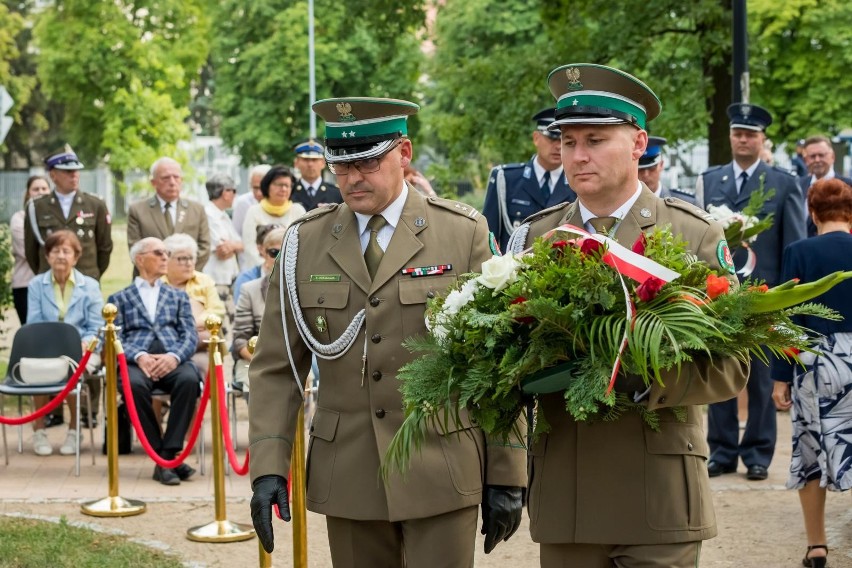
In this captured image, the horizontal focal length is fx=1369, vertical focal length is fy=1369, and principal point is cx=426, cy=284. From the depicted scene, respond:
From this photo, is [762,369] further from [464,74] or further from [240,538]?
[464,74]

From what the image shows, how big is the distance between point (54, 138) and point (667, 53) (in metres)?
49.4

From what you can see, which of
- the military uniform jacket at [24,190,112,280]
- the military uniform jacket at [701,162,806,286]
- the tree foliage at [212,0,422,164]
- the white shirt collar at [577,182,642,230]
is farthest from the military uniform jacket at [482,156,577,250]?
the tree foliage at [212,0,422,164]

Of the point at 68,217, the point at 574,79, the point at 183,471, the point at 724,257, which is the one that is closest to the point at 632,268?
the point at 724,257

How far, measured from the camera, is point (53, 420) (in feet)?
39.5

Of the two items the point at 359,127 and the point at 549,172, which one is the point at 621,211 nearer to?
the point at 359,127

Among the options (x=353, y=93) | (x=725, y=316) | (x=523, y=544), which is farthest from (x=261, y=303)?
(x=353, y=93)

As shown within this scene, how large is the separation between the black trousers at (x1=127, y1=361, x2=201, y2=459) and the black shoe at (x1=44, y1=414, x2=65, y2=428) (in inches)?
81.8

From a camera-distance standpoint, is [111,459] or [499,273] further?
[111,459]

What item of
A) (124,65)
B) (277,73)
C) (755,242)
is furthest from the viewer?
(277,73)

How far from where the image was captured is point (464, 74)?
19.2m

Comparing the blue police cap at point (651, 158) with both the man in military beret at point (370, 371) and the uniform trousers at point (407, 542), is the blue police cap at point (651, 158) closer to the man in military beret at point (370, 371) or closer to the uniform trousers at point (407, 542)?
the man in military beret at point (370, 371)

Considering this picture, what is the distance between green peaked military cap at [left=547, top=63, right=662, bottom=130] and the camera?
13.4 feet

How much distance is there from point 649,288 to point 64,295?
337 inches

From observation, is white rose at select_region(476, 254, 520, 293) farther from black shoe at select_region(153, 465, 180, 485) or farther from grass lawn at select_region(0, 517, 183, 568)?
black shoe at select_region(153, 465, 180, 485)
